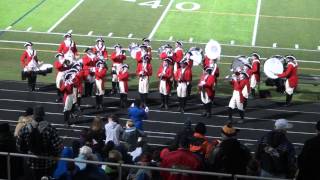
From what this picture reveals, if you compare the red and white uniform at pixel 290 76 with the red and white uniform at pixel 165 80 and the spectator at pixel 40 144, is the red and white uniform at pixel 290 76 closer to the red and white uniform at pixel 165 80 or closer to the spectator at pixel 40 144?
the red and white uniform at pixel 165 80

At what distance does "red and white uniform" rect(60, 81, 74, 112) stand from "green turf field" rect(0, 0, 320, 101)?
5.47 meters

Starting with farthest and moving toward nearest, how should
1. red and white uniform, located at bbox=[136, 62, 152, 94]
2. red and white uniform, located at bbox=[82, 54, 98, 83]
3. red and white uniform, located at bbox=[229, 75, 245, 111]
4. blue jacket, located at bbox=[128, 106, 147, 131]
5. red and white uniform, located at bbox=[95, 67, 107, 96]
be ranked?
red and white uniform, located at bbox=[82, 54, 98, 83] < red and white uniform, located at bbox=[136, 62, 152, 94] < red and white uniform, located at bbox=[95, 67, 107, 96] < red and white uniform, located at bbox=[229, 75, 245, 111] < blue jacket, located at bbox=[128, 106, 147, 131]

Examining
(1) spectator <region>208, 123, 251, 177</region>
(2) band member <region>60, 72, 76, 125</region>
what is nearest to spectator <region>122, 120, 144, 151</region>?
(1) spectator <region>208, 123, 251, 177</region>

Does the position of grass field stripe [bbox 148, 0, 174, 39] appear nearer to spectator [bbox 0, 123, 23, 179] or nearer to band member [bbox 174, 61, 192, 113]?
band member [bbox 174, 61, 192, 113]

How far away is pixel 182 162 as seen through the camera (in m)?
8.25

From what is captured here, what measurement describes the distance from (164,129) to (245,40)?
10714 millimetres

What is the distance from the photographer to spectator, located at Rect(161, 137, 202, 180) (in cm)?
818

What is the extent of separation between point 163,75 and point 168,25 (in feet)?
32.9

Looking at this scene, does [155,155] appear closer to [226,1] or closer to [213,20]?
[213,20]

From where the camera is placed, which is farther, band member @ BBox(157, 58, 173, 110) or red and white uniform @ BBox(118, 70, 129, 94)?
band member @ BBox(157, 58, 173, 110)

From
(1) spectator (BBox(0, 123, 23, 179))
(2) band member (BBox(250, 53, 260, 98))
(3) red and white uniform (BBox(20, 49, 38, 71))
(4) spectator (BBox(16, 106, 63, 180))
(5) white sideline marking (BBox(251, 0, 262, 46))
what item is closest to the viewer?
(4) spectator (BBox(16, 106, 63, 180))

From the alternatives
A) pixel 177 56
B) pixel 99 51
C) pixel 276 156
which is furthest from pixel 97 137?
pixel 177 56

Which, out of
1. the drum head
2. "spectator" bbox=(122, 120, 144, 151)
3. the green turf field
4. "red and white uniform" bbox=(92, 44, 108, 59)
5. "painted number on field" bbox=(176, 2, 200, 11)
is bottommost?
"spectator" bbox=(122, 120, 144, 151)

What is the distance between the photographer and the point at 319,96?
65.2 feet
